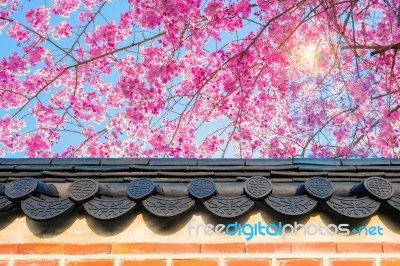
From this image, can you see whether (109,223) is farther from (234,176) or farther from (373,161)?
(373,161)

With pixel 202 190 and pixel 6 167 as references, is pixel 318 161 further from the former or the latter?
pixel 6 167

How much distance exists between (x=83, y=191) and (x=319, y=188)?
4.09ft

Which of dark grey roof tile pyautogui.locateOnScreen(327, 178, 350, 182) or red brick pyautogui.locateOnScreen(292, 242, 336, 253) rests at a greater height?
dark grey roof tile pyautogui.locateOnScreen(327, 178, 350, 182)

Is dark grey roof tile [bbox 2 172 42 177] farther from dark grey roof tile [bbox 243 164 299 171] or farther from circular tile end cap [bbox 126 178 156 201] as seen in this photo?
dark grey roof tile [bbox 243 164 299 171]

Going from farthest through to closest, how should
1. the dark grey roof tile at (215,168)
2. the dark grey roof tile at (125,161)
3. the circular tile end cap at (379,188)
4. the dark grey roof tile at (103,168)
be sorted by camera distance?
the dark grey roof tile at (125,161) < the dark grey roof tile at (103,168) < the dark grey roof tile at (215,168) < the circular tile end cap at (379,188)

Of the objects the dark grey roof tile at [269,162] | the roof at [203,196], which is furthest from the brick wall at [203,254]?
the dark grey roof tile at [269,162]

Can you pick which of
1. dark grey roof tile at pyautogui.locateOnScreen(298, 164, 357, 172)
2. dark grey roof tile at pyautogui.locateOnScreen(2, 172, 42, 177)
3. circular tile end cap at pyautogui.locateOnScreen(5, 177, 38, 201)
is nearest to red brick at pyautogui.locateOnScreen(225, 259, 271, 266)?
dark grey roof tile at pyautogui.locateOnScreen(298, 164, 357, 172)

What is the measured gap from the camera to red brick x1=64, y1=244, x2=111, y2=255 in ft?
9.64

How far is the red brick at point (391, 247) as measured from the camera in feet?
9.41

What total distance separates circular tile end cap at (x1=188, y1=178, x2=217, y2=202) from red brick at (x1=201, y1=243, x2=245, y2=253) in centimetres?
27

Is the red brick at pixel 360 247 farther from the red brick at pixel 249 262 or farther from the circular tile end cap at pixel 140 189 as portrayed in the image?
the circular tile end cap at pixel 140 189

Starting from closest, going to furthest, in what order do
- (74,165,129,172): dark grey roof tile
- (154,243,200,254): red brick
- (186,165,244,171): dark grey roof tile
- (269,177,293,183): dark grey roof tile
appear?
(154,243,200,254): red brick → (269,177,293,183): dark grey roof tile → (186,165,244,171): dark grey roof tile → (74,165,129,172): dark grey roof tile

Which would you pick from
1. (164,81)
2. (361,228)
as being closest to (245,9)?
(164,81)

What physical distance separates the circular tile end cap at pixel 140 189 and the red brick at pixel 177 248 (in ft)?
Result: 0.97
